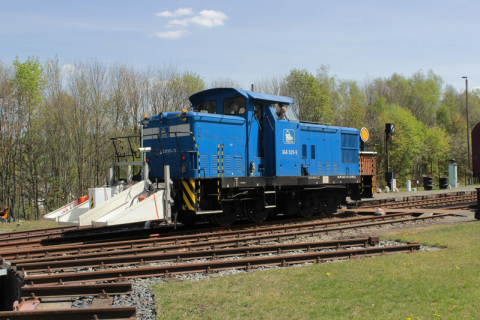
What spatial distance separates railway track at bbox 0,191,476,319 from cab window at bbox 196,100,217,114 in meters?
3.60

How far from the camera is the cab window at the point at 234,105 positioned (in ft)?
39.1

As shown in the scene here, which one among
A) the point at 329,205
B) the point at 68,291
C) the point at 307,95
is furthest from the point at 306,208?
the point at 307,95

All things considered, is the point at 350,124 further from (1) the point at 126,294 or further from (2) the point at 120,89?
(1) the point at 126,294

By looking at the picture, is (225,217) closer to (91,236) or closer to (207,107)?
(207,107)

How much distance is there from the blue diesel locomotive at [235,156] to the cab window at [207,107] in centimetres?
3

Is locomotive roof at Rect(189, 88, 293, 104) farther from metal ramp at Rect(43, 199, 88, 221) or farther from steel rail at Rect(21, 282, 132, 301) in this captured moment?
steel rail at Rect(21, 282, 132, 301)

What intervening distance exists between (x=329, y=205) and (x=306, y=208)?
125 centimetres

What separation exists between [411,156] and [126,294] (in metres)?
49.3

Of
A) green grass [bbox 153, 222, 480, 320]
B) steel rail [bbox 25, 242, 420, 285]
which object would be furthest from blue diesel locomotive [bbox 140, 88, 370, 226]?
green grass [bbox 153, 222, 480, 320]

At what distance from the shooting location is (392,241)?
9188 mm

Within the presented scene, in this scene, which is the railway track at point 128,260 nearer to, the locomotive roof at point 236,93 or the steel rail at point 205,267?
the steel rail at point 205,267

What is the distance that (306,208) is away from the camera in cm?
1441

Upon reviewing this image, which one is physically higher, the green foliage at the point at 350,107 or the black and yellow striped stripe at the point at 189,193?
the green foliage at the point at 350,107

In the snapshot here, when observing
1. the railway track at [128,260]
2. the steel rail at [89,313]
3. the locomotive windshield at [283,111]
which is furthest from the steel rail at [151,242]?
the steel rail at [89,313]
